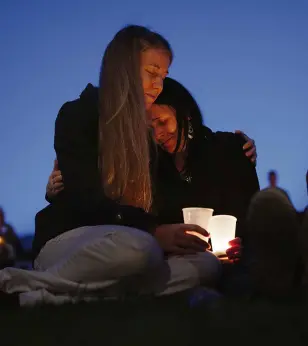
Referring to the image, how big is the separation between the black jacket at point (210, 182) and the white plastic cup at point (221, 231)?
42cm

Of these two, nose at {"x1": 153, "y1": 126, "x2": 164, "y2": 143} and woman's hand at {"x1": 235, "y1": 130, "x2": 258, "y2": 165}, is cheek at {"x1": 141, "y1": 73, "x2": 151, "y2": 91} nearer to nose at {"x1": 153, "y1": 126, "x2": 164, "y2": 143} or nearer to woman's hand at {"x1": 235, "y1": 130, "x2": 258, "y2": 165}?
nose at {"x1": 153, "y1": 126, "x2": 164, "y2": 143}

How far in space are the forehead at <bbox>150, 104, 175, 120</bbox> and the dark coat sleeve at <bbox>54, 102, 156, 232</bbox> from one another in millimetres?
479

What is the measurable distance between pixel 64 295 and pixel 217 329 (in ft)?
2.99

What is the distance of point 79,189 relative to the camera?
2.07 m

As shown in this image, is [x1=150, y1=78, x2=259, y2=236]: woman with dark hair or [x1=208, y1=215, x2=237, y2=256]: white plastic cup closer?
[x1=208, y1=215, x2=237, y2=256]: white plastic cup

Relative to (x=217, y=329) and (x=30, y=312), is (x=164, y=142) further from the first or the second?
(x=217, y=329)

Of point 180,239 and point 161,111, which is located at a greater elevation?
point 161,111

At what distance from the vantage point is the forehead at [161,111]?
8.79 feet

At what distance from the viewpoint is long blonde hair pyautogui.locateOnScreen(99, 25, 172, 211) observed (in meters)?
2.19

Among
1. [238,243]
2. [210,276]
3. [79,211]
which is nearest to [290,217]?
[238,243]

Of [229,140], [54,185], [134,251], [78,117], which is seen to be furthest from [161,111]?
[134,251]

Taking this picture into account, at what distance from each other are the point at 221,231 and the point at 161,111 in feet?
2.54

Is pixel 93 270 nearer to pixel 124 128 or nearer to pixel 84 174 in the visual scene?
pixel 84 174

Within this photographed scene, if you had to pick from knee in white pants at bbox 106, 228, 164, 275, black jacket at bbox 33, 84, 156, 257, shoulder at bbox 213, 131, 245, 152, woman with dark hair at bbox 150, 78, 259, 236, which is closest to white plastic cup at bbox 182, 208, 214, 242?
black jacket at bbox 33, 84, 156, 257
